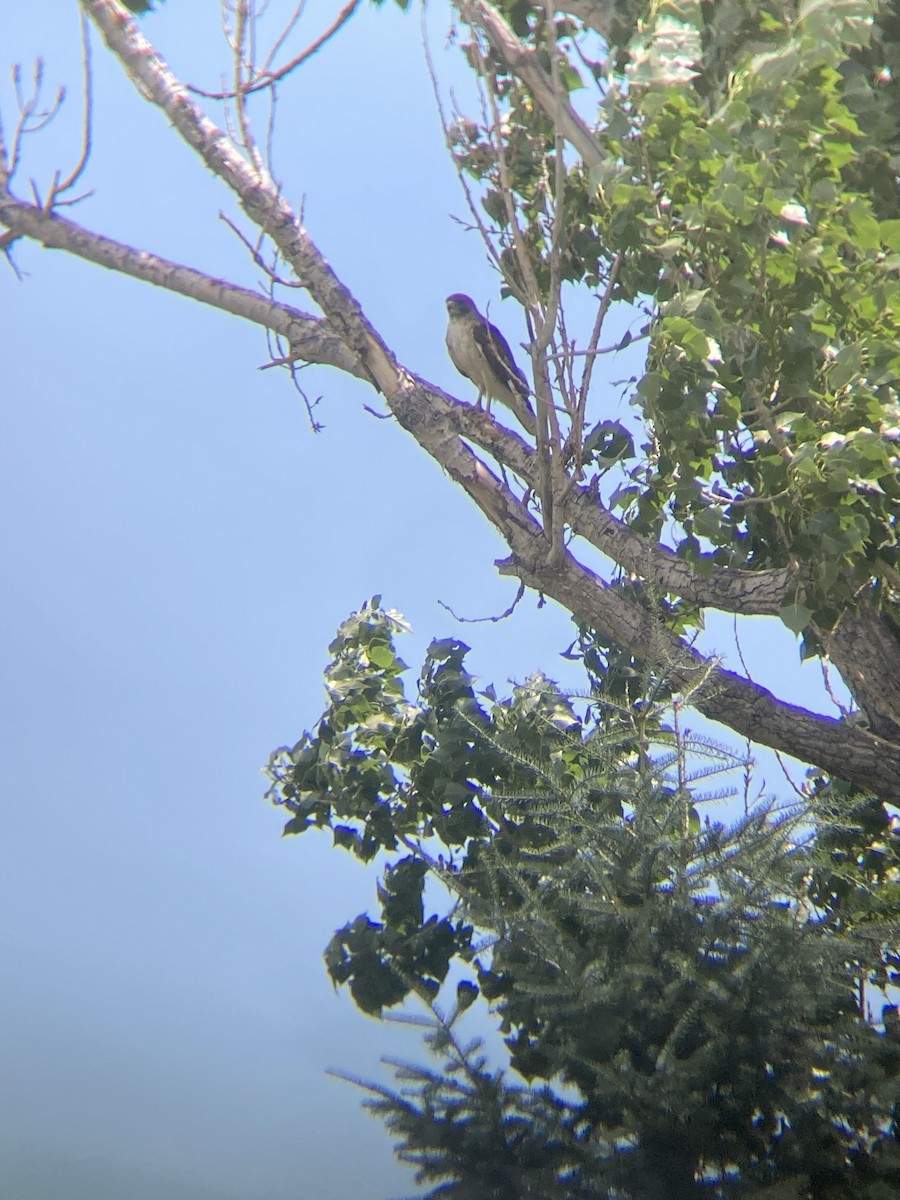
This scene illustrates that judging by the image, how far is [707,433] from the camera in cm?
234

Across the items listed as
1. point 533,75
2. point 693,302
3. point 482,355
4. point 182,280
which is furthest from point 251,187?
point 693,302

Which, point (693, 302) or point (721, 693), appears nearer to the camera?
point (693, 302)

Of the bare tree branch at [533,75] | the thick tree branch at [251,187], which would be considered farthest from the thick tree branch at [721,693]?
the bare tree branch at [533,75]

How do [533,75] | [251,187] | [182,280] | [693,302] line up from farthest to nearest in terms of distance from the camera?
[182,280], [251,187], [533,75], [693,302]

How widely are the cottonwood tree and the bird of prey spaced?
67 centimetres

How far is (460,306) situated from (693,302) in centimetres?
230

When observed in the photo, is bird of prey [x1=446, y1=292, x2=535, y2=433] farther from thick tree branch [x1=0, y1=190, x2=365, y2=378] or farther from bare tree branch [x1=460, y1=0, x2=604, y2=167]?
bare tree branch [x1=460, y1=0, x2=604, y2=167]

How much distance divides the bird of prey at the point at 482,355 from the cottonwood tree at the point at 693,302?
26.2 inches

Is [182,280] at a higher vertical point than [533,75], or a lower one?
higher

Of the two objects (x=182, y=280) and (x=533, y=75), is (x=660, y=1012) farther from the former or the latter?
(x=182, y=280)

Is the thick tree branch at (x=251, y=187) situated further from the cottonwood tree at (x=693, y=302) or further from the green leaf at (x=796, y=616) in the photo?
the green leaf at (x=796, y=616)

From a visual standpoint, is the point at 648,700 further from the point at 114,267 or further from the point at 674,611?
the point at 114,267

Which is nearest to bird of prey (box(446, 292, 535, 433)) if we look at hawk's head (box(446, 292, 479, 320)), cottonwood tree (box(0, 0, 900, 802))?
hawk's head (box(446, 292, 479, 320))

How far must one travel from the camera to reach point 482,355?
4027 millimetres
